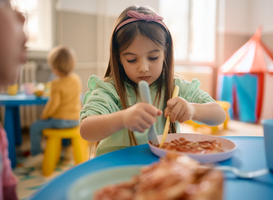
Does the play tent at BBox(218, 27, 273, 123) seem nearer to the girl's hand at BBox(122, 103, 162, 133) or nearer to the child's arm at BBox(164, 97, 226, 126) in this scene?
the child's arm at BBox(164, 97, 226, 126)

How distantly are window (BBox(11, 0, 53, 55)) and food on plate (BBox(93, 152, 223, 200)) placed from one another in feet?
9.91

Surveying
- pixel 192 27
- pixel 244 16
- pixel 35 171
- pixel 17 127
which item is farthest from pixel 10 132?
pixel 244 16

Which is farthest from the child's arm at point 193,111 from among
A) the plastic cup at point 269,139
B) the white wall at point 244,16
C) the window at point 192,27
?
the white wall at point 244,16

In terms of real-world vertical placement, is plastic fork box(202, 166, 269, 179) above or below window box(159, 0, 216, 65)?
below

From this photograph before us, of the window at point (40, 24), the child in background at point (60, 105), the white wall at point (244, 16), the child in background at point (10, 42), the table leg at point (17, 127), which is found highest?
the white wall at point (244, 16)

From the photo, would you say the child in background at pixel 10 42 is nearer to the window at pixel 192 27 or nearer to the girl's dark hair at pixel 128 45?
the girl's dark hair at pixel 128 45

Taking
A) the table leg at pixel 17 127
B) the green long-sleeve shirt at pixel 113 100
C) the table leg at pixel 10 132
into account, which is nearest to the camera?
the green long-sleeve shirt at pixel 113 100

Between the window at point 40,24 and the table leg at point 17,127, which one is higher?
the window at point 40,24

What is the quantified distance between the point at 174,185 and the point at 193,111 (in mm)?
501

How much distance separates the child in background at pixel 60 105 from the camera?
1.86m

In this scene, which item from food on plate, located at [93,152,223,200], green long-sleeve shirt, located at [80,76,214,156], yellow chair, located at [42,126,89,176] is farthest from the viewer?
yellow chair, located at [42,126,89,176]

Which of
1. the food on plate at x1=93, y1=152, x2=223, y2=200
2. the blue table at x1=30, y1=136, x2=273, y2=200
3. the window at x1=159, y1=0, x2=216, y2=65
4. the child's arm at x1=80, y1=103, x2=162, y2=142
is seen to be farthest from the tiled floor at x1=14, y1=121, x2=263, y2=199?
the window at x1=159, y1=0, x2=216, y2=65

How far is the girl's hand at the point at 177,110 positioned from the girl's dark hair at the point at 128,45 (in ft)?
0.79

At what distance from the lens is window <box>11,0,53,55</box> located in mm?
3014
